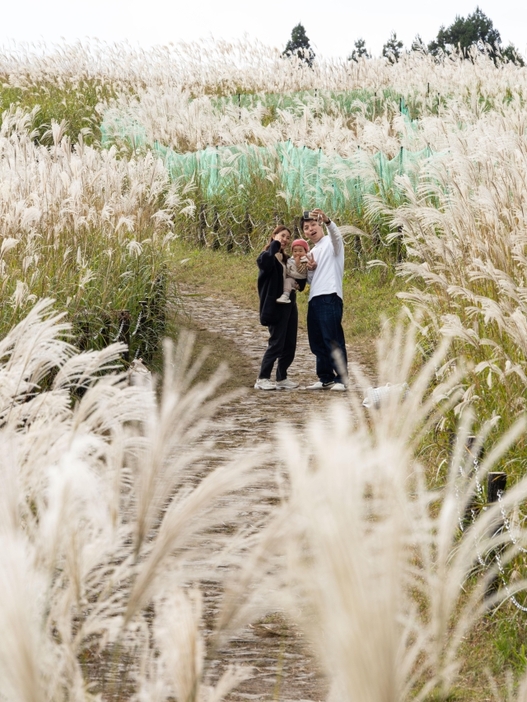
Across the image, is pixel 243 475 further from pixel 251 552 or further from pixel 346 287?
pixel 346 287

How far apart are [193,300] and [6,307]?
687cm

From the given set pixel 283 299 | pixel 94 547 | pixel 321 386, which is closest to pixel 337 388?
pixel 321 386

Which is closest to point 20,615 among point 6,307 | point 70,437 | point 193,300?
point 70,437

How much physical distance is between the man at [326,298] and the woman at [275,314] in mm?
219

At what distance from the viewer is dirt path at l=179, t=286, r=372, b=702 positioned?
12.3 ft

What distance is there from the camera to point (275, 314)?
29.7 ft

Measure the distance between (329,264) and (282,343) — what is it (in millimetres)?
→ 799

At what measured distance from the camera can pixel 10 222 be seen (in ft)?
23.0

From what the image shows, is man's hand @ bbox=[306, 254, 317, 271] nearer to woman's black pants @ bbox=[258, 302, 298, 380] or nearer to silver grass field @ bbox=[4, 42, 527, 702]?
woman's black pants @ bbox=[258, 302, 298, 380]

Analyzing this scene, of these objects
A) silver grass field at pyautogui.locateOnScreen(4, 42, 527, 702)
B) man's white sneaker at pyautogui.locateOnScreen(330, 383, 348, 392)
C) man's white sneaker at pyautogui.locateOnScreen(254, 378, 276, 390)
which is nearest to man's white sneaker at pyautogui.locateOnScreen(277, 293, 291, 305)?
man's white sneaker at pyautogui.locateOnScreen(254, 378, 276, 390)

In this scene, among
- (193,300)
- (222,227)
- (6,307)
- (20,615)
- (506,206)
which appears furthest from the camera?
(222,227)

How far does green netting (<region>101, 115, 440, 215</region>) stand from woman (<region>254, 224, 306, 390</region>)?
2944mm

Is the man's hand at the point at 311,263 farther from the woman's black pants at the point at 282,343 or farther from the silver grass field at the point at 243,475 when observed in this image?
the silver grass field at the point at 243,475

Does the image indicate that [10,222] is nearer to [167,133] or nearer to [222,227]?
[222,227]
